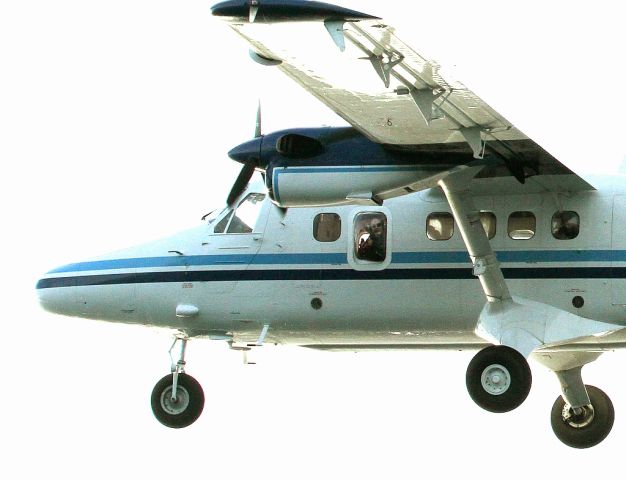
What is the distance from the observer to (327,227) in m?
24.1

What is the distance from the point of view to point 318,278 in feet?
78.7

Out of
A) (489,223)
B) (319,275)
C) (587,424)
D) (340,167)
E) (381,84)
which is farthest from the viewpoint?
(587,424)

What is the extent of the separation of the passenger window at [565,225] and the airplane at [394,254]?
0.7 inches

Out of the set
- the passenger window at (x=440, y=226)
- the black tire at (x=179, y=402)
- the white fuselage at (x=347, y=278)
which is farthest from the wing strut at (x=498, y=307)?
the black tire at (x=179, y=402)

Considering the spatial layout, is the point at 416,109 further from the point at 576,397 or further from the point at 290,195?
the point at 576,397

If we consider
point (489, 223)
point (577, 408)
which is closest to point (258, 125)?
point (489, 223)

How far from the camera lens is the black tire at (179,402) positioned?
2536 centimetres

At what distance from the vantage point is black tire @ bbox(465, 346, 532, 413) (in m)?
22.5

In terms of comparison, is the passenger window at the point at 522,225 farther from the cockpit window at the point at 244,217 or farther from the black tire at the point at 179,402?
the black tire at the point at 179,402

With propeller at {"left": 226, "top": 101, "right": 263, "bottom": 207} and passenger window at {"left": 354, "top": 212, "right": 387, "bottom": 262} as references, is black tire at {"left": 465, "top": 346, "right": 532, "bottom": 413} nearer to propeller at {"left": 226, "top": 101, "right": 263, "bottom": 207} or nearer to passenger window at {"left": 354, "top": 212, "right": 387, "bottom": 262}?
passenger window at {"left": 354, "top": 212, "right": 387, "bottom": 262}

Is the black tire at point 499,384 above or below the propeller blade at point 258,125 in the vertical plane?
below

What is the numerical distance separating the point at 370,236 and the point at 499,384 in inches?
106

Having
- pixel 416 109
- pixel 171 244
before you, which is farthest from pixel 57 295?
pixel 416 109

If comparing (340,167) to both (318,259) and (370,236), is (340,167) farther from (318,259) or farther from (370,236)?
(318,259)
